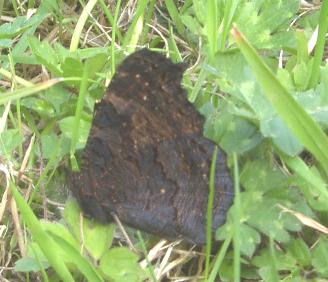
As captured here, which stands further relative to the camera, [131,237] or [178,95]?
[131,237]

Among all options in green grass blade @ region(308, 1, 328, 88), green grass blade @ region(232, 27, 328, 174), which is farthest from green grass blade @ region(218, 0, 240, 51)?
green grass blade @ region(232, 27, 328, 174)

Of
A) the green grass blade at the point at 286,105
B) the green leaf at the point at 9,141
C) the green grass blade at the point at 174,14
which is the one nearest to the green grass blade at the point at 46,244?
the green leaf at the point at 9,141

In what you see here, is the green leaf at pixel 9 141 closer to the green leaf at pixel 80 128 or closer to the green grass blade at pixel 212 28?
the green leaf at pixel 80 128

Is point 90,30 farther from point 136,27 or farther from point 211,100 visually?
point 211,100

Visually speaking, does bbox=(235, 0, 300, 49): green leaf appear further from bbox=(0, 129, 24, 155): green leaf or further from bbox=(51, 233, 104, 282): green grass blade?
bbox=(51, 233, 104, 282): green grass blade

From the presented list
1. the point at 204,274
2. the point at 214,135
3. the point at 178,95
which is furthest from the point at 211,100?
the point at 204,274

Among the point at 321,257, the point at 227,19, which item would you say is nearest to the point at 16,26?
the point at 227,19
